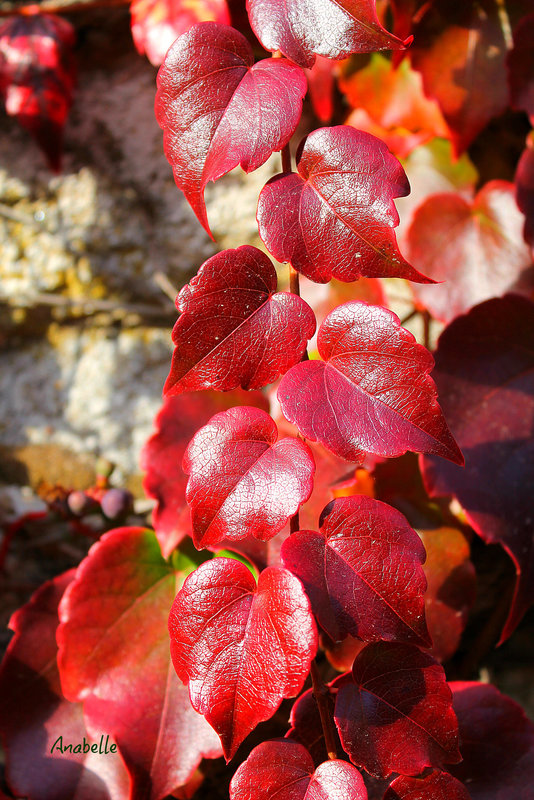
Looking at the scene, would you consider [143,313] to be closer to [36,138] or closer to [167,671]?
[36,138]

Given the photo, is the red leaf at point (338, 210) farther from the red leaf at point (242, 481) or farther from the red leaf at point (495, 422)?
the red leaf at point (495, 422)

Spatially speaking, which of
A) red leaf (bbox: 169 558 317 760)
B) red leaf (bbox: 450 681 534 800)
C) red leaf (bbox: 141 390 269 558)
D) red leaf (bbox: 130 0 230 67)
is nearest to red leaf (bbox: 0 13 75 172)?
red leaf (bbox: 130 0 230 67)

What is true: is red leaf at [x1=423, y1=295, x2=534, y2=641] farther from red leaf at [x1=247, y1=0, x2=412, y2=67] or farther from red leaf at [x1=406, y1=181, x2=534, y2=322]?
red leaf at [x1=247, y1=0, x2=412, y2=67]

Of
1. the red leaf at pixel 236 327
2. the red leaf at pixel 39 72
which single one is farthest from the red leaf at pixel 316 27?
the red leaf at pixel 39 72

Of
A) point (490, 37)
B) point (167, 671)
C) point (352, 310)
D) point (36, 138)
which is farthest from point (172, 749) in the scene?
point (490, 37)

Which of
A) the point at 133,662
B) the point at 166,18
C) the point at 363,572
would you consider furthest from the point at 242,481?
the point at 166,18

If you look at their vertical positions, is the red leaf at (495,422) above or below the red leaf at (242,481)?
below
